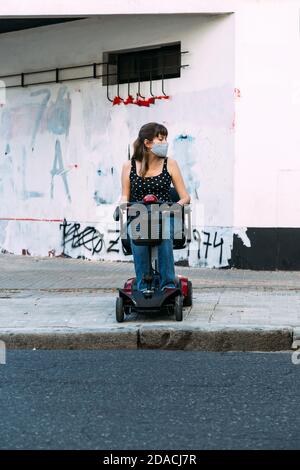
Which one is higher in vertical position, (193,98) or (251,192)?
(193,98)

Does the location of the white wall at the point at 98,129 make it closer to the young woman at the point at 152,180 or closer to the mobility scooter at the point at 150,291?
the young woman at the point at 152,180

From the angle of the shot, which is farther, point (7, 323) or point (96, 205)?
point (96, 205)

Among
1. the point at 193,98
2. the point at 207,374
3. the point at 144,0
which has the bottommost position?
the point at 207,374

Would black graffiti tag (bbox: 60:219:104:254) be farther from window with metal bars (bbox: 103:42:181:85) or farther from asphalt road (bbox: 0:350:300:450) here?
asphalt road (bbox: 0:350:300:450)

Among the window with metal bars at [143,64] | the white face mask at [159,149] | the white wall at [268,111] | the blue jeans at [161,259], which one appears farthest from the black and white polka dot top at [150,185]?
the window with metal bars at [143,64]

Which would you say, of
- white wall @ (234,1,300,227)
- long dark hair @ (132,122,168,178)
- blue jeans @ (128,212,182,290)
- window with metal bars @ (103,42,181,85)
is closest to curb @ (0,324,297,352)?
blue jeans @ (128,212,182,290)

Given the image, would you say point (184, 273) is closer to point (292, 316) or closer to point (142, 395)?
point (292, 316)

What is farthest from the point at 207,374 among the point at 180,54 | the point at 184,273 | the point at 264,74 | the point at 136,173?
the point at 180,54

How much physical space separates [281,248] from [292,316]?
4540mm

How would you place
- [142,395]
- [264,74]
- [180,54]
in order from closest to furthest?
[142,395] < [264,74] < [180,54]

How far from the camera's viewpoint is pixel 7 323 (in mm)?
7609

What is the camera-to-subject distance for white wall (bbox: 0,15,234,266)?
41.0 ft

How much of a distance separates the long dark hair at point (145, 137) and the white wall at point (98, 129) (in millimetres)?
4702

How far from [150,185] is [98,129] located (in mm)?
6305
